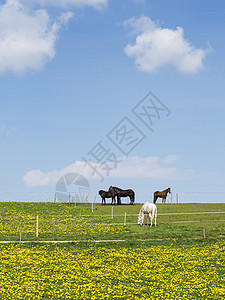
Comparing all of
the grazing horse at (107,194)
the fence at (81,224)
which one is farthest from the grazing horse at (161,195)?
the fence at (81,224)

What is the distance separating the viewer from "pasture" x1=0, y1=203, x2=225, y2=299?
1934cm

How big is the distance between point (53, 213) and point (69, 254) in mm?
25423

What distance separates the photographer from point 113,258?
27.0m

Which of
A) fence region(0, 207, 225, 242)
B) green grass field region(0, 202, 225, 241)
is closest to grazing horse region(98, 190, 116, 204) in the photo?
green grass field region(0, 202, 225, 241)

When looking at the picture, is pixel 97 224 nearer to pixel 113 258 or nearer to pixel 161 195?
pixel 113 258

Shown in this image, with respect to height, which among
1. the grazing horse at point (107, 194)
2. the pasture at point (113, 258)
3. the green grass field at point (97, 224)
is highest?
the grazing horse at point (107, 194)

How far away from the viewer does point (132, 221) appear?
1758 inches

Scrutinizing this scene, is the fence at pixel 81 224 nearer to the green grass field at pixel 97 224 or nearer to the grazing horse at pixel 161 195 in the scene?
the green grass field at pixel 97 224

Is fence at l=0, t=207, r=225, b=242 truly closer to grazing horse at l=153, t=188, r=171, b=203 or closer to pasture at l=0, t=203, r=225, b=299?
pasture at l=0, t=203, r=225, b=299

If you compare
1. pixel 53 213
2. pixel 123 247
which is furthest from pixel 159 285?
pixel 53 213

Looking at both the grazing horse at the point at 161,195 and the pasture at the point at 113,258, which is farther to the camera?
the grazing horse at the point at 161,195

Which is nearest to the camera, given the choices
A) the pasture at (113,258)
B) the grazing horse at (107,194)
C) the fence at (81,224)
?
the pasture at (113,258)

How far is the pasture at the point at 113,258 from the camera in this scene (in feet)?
63.5

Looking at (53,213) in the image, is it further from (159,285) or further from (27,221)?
(159,285)
